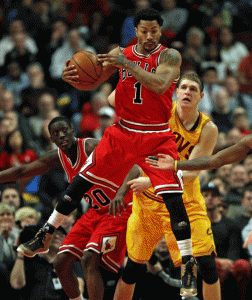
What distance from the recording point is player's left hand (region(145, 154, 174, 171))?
16.3 feet

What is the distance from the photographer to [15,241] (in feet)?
22.7

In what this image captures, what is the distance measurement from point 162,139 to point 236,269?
7.52ft

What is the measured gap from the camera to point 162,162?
4980 millimetres

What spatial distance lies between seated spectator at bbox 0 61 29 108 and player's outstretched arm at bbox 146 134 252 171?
6.05 meters

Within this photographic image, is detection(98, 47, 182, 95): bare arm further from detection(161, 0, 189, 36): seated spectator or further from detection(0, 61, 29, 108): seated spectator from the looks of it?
detection(161, 0, 189, 36): seated spectator

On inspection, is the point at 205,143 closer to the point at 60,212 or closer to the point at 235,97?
the point at 60,212

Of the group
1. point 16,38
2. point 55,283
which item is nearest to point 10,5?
point 16,38

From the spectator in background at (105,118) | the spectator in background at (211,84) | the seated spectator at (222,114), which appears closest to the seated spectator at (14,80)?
the spectator in background at (105,118)

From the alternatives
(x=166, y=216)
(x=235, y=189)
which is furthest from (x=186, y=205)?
(x=235, y=189)

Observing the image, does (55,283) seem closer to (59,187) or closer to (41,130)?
(59,187)

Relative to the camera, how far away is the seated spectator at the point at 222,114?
10.6 m

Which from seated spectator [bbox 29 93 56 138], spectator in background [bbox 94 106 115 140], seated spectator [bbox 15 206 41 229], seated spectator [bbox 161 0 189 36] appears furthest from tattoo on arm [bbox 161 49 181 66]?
seated spectator [bbox 161 0 189 36]

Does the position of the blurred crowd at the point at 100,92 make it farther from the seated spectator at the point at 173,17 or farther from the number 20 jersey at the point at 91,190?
the number 20 jersey at the point at 91,190

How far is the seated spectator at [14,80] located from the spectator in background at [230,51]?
13.8 ft
